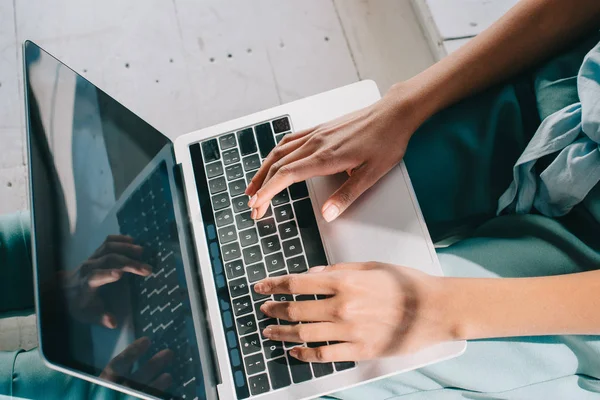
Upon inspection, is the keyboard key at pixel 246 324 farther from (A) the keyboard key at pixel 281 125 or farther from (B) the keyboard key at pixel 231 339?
(A) the keyboard key at pixel 281 125

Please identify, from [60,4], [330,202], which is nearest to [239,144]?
[330,202]

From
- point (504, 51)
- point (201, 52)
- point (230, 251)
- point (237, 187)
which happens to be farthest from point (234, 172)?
point (201, 52)

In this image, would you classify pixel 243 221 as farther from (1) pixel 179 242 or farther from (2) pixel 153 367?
(2) pixel 153 367

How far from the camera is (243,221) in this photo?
713mm

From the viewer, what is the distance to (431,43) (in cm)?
112

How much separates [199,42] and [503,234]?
2.88 ft

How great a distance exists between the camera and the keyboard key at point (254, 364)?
634 mm

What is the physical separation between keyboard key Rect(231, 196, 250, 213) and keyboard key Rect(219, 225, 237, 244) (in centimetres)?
3

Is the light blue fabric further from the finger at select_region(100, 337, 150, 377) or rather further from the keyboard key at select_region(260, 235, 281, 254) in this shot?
the finger at select_region(100, 337, 150, 377)

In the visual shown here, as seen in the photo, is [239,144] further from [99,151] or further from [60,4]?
[60,4]

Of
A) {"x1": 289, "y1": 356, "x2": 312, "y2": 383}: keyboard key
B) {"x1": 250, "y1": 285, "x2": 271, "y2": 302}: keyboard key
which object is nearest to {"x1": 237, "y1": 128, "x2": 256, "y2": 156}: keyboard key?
{"x1": 250, "y1": 285, "x2": 271, "y2": 302}: keyboard key

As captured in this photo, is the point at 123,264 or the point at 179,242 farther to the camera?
the point at 179,242

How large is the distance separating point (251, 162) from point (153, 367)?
0.33m

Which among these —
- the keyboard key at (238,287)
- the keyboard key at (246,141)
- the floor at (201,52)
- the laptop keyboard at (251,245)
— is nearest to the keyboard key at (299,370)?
the laptop keyboard at (251,245)
